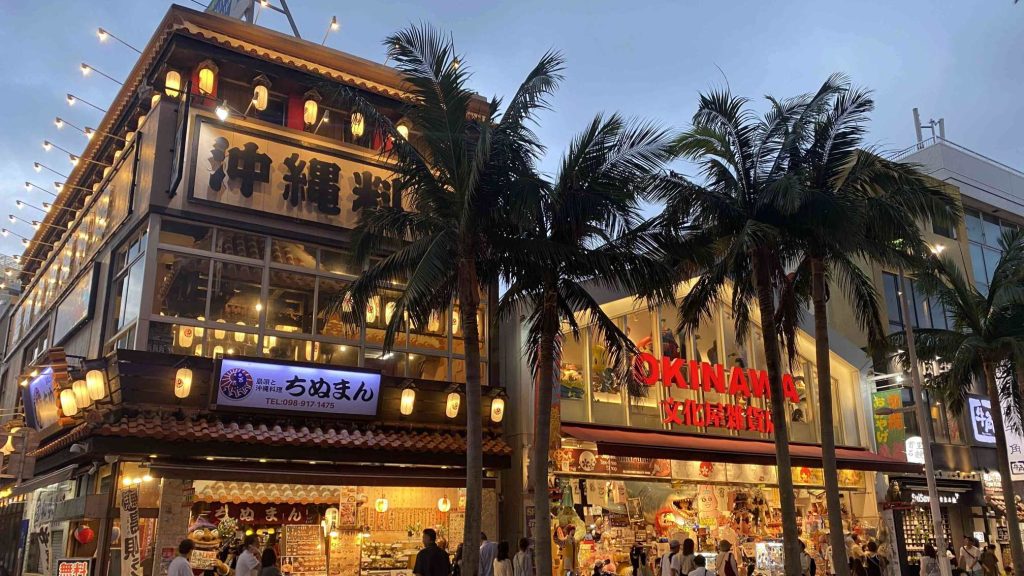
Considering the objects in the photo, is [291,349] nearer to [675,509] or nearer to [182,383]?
[182,383]

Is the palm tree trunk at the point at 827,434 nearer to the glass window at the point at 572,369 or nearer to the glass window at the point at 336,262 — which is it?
the glass window at the point at 572,369

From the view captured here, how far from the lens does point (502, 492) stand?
19.0 metres

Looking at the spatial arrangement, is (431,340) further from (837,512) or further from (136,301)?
(837,512)

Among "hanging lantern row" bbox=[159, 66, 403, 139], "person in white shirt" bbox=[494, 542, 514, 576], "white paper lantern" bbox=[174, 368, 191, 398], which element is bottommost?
"person in white shirt" bbox=[494, 542, 514, 576]

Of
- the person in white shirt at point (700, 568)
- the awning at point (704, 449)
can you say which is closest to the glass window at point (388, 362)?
the awning at point (704, 449)

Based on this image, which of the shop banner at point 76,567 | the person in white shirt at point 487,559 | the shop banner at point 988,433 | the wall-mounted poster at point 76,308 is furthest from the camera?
the shop banner at point 988,433

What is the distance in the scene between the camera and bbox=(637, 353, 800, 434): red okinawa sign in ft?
70.6

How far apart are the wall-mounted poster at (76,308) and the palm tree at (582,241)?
37.5 ft

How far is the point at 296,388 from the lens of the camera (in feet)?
52.7

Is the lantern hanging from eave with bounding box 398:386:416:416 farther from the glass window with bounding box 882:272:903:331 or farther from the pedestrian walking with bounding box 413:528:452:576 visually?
the glass window with bounding box 882:272:903:331

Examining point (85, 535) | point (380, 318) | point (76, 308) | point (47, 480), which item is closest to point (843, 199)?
point (380, 318)

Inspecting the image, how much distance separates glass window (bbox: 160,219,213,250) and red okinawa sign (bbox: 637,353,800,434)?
34.1ft

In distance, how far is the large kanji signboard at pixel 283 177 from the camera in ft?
55.1

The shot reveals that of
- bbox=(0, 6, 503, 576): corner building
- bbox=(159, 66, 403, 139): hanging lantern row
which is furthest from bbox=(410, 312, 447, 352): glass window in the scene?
bbox=(159, 66, 403, 139): hanging lantern row
